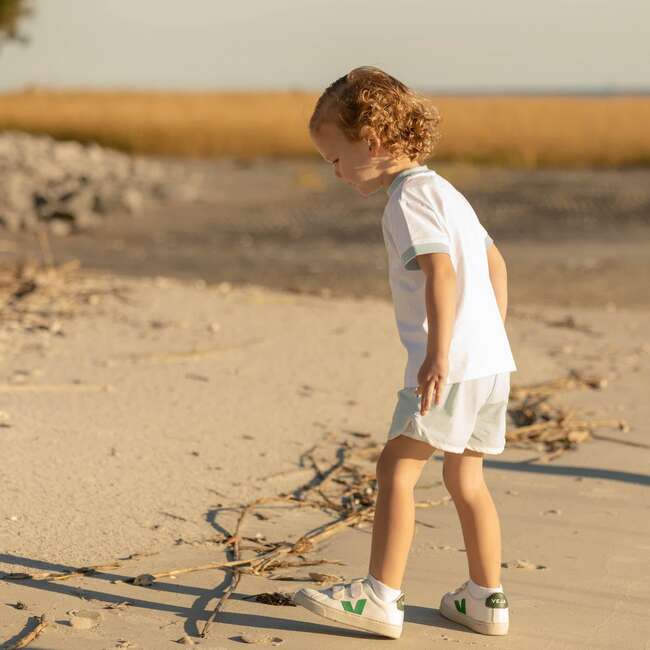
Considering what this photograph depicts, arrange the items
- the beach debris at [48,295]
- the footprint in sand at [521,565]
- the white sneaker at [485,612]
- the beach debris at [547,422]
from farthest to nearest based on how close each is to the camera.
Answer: the beach debris at [48,295] < the beach debris at [547,422] < the footprint in sand at [521,565] < the white sneaker at [485,612]

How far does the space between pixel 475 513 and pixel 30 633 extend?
3.62 feet

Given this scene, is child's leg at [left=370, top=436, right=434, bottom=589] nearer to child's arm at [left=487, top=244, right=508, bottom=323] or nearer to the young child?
the young child

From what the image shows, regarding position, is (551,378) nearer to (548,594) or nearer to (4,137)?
(548,594)

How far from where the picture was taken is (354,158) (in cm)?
295

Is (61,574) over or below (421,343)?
below

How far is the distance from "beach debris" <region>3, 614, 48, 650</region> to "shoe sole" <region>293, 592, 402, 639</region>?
0.65 metres

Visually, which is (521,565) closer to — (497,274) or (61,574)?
(497,274)

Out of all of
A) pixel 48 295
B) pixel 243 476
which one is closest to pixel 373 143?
pixel 243 476

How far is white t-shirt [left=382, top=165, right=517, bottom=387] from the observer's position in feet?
9.22

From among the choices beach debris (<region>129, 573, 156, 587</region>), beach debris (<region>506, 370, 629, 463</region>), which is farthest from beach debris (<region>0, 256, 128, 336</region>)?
beach debris (<region>129, 573, 156, 587</region>)

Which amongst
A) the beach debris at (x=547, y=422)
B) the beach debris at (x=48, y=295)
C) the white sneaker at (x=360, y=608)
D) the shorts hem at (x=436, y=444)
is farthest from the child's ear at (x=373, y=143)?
the beach debris at (x=48, y=295)

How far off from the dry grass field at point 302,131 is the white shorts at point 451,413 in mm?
18036

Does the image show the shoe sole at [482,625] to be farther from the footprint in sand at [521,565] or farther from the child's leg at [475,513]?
the footprint in sand at [521,565]

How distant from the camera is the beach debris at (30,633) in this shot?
278 centimetres
